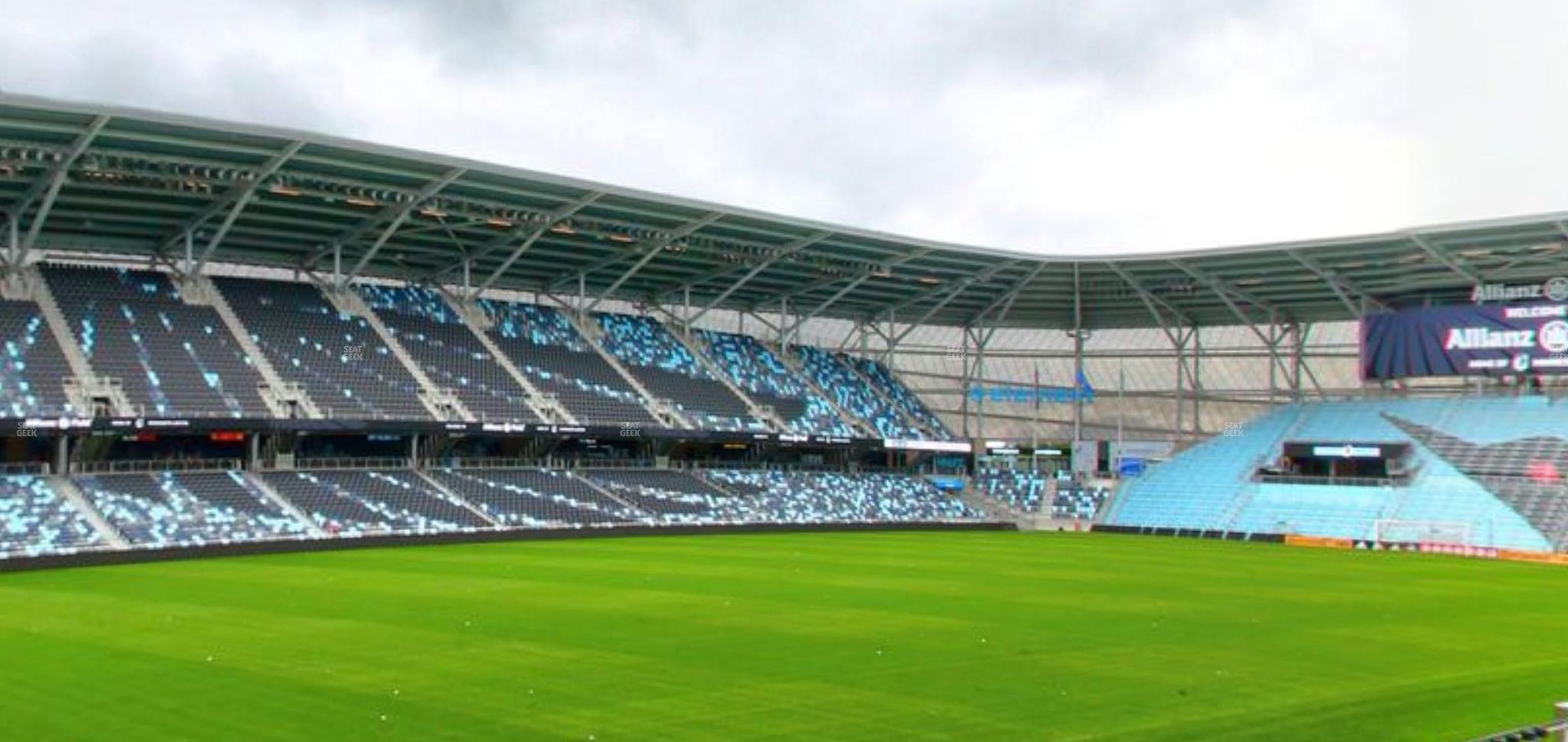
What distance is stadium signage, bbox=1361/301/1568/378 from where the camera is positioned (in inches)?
2402

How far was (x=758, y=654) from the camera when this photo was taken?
21828mm

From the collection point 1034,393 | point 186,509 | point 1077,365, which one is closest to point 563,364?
point 186,509

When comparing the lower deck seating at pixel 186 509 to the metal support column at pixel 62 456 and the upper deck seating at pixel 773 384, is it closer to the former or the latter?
the metal support column at pixel 62 456

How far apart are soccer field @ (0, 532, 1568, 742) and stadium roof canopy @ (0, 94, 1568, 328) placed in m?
15.0

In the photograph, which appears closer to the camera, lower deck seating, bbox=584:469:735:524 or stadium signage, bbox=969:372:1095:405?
lower deck seating, bbox=584:469:735:524

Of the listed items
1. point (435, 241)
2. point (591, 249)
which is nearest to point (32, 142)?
point (435, 241)

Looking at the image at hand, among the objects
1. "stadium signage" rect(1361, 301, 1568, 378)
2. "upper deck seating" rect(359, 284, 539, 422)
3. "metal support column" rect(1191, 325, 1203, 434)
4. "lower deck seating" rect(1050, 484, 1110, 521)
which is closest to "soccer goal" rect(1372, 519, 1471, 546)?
"stadium signage" rect(1361, 301, 1568, 378)

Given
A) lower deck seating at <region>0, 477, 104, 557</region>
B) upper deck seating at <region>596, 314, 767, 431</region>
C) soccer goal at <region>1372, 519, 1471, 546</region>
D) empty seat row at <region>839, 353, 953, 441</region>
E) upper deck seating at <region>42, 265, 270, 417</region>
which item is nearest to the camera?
lower deck seating at <region>0, 477, 104, 557</region>

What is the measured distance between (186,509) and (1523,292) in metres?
53.3

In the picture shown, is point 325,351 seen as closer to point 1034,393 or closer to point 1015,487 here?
point 1015,487

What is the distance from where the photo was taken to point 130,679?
18891 millimetres

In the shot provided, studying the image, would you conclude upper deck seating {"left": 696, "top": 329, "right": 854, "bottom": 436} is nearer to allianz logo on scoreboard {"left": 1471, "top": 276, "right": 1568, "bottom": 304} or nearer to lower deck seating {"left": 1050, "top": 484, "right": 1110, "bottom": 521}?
lower deck seating {"left": 1050, "top": 484, "right": 1110, "bottom": 521}

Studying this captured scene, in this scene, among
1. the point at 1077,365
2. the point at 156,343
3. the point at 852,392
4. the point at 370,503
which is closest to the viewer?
the point at 370,503

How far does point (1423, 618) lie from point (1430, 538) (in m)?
32.1
